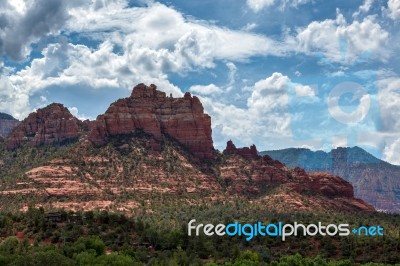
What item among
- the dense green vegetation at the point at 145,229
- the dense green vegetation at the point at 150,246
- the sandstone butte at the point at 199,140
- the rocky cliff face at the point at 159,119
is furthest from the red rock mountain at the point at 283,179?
the dense green vegetation at the point at 150,246

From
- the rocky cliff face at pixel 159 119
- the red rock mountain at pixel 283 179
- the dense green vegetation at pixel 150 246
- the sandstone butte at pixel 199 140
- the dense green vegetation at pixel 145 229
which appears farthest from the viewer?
the rocky cliff face at pixel 159 119

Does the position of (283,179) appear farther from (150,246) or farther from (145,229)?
(150,246)

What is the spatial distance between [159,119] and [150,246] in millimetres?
106109

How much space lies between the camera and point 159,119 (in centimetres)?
18888

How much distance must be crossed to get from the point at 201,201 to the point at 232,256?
70.1 meters

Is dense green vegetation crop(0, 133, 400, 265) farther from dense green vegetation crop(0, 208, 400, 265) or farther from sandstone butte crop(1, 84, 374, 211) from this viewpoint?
sandstone butte crop(1, 84, 374, 211)

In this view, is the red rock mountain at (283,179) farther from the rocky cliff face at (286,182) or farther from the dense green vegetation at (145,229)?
the dense green vegetation at (145,229)

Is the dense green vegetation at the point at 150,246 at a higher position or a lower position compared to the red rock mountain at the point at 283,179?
lower

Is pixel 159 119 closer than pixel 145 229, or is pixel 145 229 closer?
pixel 145 229

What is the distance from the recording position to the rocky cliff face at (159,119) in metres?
182

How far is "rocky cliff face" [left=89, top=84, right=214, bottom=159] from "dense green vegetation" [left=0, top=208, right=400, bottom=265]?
293 feet

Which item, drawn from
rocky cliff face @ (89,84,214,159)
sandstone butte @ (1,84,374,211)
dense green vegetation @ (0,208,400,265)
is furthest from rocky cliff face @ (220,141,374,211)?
dense green vegetation @ (0,208,400,265)

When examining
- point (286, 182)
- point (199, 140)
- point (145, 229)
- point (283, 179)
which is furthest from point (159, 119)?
point (145, 229)

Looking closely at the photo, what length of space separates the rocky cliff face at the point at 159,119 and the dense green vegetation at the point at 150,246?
89.3 m
